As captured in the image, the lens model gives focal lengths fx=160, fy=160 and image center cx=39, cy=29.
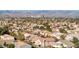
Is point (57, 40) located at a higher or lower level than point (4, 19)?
lower
